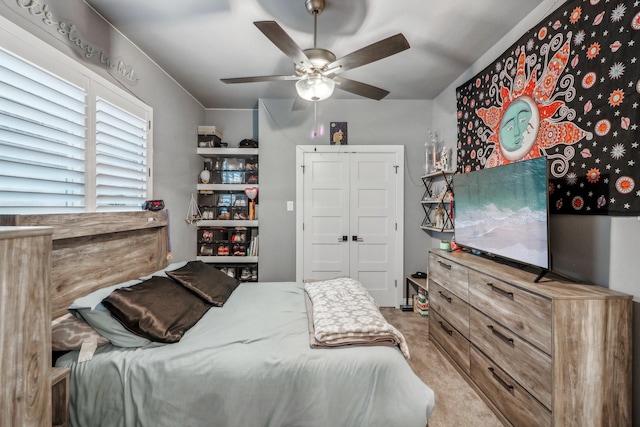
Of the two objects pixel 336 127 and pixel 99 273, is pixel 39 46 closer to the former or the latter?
pixel 99 273

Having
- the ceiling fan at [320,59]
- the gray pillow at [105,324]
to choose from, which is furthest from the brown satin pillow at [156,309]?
the ceiling fan at [320,59]

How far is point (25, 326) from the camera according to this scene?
0.96 meters

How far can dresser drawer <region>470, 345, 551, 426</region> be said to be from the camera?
4.79 feet

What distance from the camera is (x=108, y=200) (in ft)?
6.44

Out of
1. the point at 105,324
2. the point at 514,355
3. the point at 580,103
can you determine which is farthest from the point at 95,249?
the point at 580,103

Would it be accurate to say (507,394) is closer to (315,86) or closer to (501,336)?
(501,336)

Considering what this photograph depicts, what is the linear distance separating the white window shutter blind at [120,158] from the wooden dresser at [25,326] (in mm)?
1050

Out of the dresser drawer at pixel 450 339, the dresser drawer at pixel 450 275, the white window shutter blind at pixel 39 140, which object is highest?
the white window shutter blind at pixel 39 140

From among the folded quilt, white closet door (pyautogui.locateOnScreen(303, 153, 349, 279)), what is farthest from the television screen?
white closet door (pyautogui.locateOnScreen(303, 153, 349, 279))

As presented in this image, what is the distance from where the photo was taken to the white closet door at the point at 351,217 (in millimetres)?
3627

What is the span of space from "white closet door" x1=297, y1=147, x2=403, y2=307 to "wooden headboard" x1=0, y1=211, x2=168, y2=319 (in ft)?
5.90

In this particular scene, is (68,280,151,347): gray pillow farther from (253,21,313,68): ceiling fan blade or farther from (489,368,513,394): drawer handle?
(489,368,513,394): drawer handle

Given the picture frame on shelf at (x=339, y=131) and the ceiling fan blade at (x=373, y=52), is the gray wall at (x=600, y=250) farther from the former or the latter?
the picture frame on shelf at (x=339, y=131)

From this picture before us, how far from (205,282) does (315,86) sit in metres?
1.67
